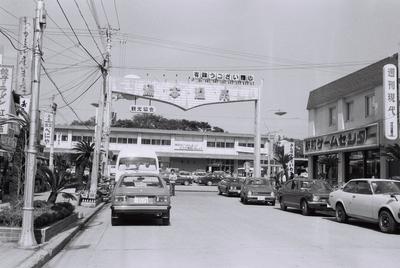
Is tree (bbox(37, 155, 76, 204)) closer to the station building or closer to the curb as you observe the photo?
the curb

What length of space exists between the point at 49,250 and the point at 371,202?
9471mm

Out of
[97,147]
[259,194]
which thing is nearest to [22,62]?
[97,147]

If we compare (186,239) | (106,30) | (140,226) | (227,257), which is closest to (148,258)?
(227,257)

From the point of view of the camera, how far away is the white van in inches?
1005

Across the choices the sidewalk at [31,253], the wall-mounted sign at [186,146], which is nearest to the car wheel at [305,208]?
the sidewalk at [31,253]

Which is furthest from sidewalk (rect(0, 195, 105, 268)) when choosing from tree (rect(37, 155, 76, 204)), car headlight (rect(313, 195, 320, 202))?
car headlight (rect(313, 195, 320, 202))

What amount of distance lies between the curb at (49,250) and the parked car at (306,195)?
372 inches

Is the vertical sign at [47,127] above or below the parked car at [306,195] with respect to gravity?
above

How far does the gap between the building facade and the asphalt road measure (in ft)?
28.7

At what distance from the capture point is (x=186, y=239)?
1226 cm

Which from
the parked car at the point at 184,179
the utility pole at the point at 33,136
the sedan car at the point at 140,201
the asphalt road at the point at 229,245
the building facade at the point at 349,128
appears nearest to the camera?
the asphalt road at the point at 229,245

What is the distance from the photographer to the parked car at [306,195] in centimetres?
1948

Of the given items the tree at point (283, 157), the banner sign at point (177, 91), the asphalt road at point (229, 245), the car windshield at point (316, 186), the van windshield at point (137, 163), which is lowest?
the asphalt road at point (229, 245)

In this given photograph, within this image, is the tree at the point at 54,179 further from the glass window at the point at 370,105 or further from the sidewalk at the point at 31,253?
the glass window at the point at 370,105
